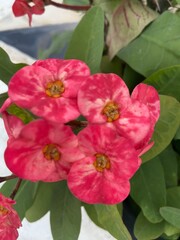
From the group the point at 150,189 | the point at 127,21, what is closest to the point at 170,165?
the point at 150,189

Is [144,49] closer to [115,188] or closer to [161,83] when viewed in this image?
[161,83]

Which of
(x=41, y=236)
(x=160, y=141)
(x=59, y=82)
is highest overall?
(x=59, y=82)

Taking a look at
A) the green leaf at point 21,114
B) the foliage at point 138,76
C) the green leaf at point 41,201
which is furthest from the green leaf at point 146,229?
the green leaf at point 21,114

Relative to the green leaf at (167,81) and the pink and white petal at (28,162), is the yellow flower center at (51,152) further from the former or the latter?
the green leaf at (167,81)

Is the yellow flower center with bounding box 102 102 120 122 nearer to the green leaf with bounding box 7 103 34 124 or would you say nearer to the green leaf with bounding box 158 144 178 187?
the green leaf with bounding box 7 103 34 124

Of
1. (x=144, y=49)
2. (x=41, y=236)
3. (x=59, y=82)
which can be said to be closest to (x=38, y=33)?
(x=41, y=236)

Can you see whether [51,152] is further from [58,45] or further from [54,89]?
[58,45]
